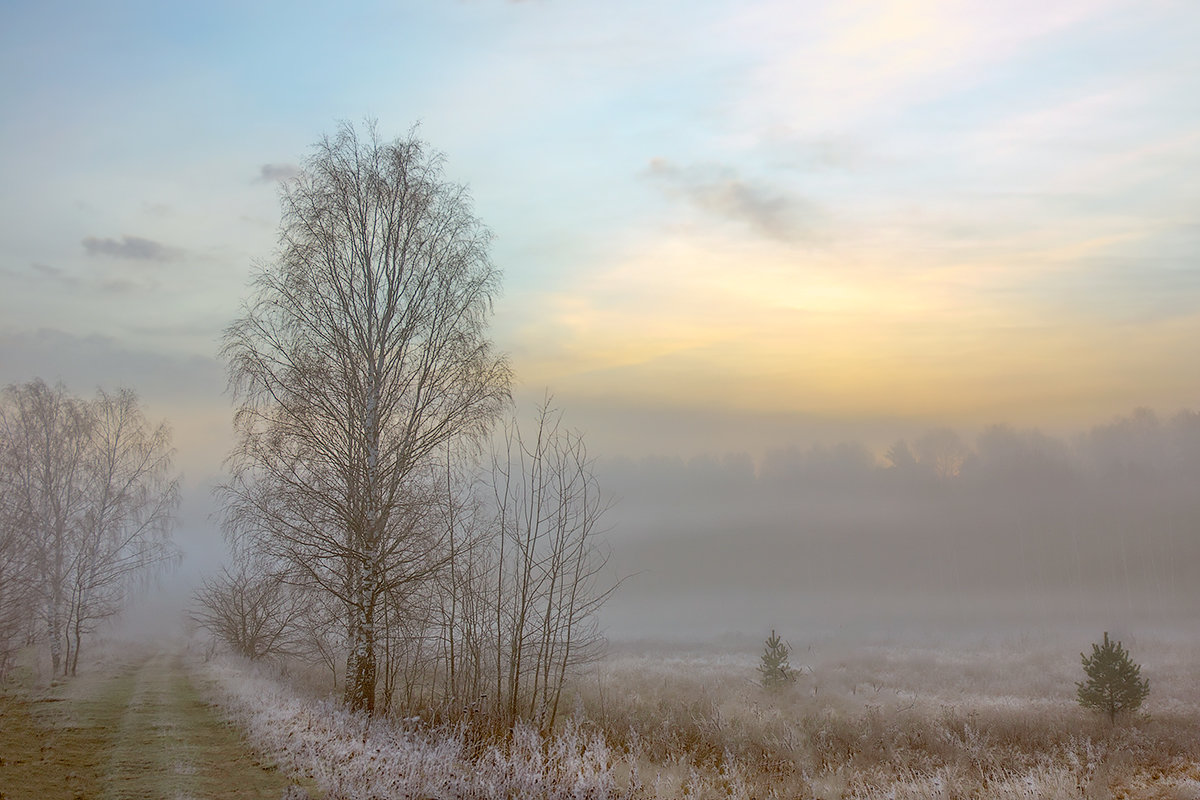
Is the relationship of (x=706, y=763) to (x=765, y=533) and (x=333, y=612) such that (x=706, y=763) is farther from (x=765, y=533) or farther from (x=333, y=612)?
(x=765, y=533)

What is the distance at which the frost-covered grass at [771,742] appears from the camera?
321 inches

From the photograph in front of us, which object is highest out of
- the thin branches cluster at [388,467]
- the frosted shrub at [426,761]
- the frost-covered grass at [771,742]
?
the thin branches cluster at [388,467]

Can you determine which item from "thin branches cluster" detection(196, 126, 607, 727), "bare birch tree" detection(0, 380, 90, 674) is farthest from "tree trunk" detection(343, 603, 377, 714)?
"bare birch tree" detection(0, 380, 90, 674)

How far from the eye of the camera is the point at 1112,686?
20.2 metres

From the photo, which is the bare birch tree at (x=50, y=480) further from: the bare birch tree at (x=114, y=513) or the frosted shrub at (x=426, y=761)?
the frosted shrub at (x=426, y=761)

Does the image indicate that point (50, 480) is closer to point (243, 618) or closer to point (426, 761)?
point (243, 618)

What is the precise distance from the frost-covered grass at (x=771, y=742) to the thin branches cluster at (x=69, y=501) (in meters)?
5.35

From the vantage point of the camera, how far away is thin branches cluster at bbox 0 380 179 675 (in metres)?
24.7

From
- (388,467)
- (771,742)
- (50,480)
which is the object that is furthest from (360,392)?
(50,480)

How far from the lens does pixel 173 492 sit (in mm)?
30312

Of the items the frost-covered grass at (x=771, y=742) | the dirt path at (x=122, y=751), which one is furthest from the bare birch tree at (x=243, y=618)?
the dirt path at (x=122, y=751)

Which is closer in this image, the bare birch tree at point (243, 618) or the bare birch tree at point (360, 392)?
A: the bare birch tree at point (360, 392)

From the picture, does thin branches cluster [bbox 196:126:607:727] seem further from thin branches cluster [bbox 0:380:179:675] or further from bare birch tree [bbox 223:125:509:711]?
thin branches cluster [bbox 0:380:179:675]

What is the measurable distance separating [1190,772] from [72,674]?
31488 millimetres
